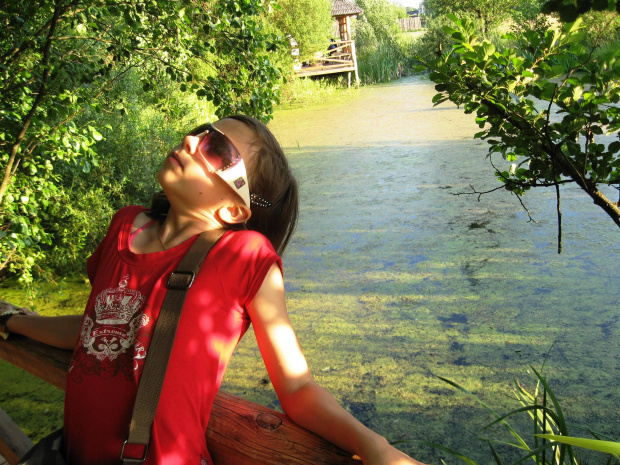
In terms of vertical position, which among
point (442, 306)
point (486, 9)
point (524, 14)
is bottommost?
point (442, 306)

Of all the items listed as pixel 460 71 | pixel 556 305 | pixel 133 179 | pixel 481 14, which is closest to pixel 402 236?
pixel 556 305

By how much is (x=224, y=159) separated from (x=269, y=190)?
151 mm

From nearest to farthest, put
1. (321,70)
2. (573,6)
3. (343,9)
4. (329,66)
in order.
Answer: (573,6) < (321,70) < (329,66) < (343,9)

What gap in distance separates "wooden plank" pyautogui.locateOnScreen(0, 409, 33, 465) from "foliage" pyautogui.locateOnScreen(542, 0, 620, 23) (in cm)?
141

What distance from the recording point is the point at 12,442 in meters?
1.35

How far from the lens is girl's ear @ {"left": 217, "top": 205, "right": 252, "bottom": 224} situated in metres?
1.08

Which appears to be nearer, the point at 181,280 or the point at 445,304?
the point at 181,280

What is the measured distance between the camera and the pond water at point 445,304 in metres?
2.20

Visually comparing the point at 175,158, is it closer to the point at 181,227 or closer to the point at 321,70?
the point at 181,227


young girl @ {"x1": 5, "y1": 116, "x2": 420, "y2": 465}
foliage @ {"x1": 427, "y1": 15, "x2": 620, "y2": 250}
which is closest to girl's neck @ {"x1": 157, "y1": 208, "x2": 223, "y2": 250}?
young girl @ {"x1": 5, "y1": 116, "x2": 420, "y2": 465}

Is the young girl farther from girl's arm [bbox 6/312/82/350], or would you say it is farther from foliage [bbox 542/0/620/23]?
foliage [bbox 542/0/620/23]

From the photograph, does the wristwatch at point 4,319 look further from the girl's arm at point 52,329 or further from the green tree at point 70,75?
the green tree at point 70,75

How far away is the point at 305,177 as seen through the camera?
5777 millimetres

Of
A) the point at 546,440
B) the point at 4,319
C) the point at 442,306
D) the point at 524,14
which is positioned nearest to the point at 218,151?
the point at 4,319
